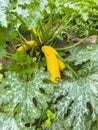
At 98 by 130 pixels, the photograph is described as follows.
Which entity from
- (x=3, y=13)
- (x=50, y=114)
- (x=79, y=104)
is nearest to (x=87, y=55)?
(x=79, y=104)

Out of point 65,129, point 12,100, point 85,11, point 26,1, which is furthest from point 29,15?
point 65,129

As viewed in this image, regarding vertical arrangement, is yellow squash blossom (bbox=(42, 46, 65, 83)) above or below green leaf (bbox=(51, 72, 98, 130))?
above

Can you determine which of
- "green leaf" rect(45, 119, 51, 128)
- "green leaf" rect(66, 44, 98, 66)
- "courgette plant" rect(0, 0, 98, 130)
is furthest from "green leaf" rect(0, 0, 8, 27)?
"green leaf" rect(45, 119, 51, 128)

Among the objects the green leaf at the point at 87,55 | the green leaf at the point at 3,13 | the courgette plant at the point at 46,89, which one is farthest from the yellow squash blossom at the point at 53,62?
the green leaf at the point at 3,13

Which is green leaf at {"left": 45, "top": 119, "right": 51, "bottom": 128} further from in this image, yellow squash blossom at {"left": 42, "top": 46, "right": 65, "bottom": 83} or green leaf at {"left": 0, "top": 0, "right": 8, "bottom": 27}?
green leaf at {"left": 0, "top": 0, "right": 8, "bottom": 27}

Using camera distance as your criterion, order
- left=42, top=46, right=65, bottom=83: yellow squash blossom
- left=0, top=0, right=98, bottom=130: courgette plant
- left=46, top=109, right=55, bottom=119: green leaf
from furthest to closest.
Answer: left=42, top=46, right=65, bottom=83: yellow squash blossom → left=46, top=109, right=55, bottom=119: green leaf → left=0, top=0, right=98, bottom=130: courgette plant

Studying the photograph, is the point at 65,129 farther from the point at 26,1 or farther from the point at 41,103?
the point at 26,1
